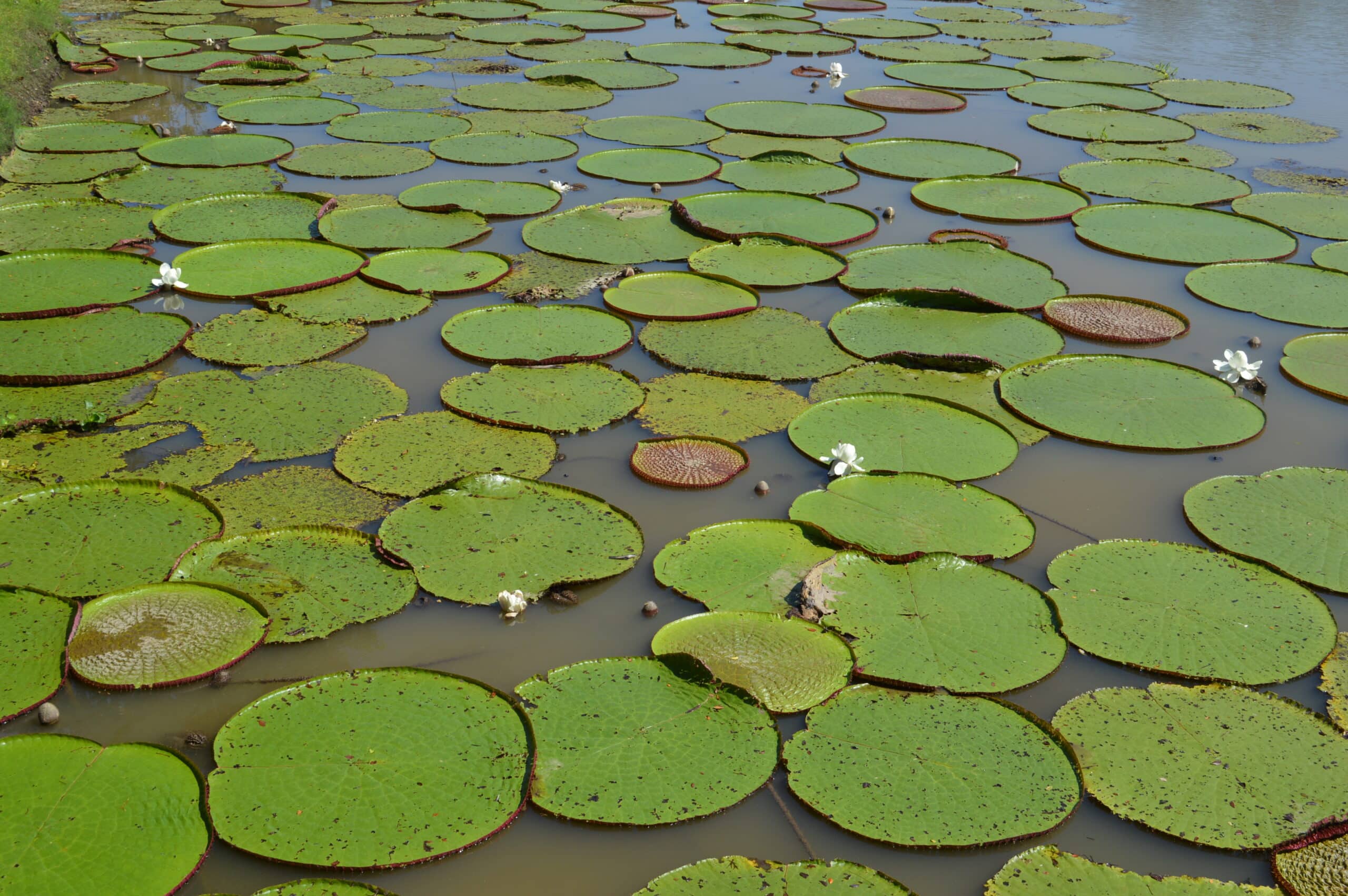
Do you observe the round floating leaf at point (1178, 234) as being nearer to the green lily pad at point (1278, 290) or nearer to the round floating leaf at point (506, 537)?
the green lily pad at point (1278, 290)

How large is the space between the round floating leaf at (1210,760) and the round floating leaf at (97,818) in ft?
8.05

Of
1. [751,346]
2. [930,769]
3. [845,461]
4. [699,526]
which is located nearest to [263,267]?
[751,346]

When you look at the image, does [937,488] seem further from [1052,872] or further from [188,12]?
[188,12]

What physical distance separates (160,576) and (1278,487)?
4.33 metres

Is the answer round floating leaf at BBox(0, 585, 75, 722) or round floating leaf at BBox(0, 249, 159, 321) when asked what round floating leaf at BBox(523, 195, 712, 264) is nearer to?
round floating leaf at BBox(0, 249, 159, 321)

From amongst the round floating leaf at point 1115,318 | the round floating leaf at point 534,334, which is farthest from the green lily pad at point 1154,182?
the round floating leaf at point 534,334

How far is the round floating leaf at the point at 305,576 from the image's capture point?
3.29m

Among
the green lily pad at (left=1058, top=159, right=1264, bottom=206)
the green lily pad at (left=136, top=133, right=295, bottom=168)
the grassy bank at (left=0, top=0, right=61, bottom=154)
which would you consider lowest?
the green lily pad at (left=1058, top=159, right=1264, bottom=206)

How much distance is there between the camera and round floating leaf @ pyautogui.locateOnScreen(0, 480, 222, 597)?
3381 mm

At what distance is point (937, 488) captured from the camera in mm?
4055

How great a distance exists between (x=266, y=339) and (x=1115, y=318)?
4.53m

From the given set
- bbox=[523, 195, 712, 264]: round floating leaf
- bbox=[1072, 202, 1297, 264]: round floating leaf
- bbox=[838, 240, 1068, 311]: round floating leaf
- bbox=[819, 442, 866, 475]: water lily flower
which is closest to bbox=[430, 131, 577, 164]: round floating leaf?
bbox=[523, 195, 712, 264]: round floating leaf

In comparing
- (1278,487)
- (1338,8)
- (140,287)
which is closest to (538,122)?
(140,287)

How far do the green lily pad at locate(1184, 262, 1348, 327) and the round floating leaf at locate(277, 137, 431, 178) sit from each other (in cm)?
545
